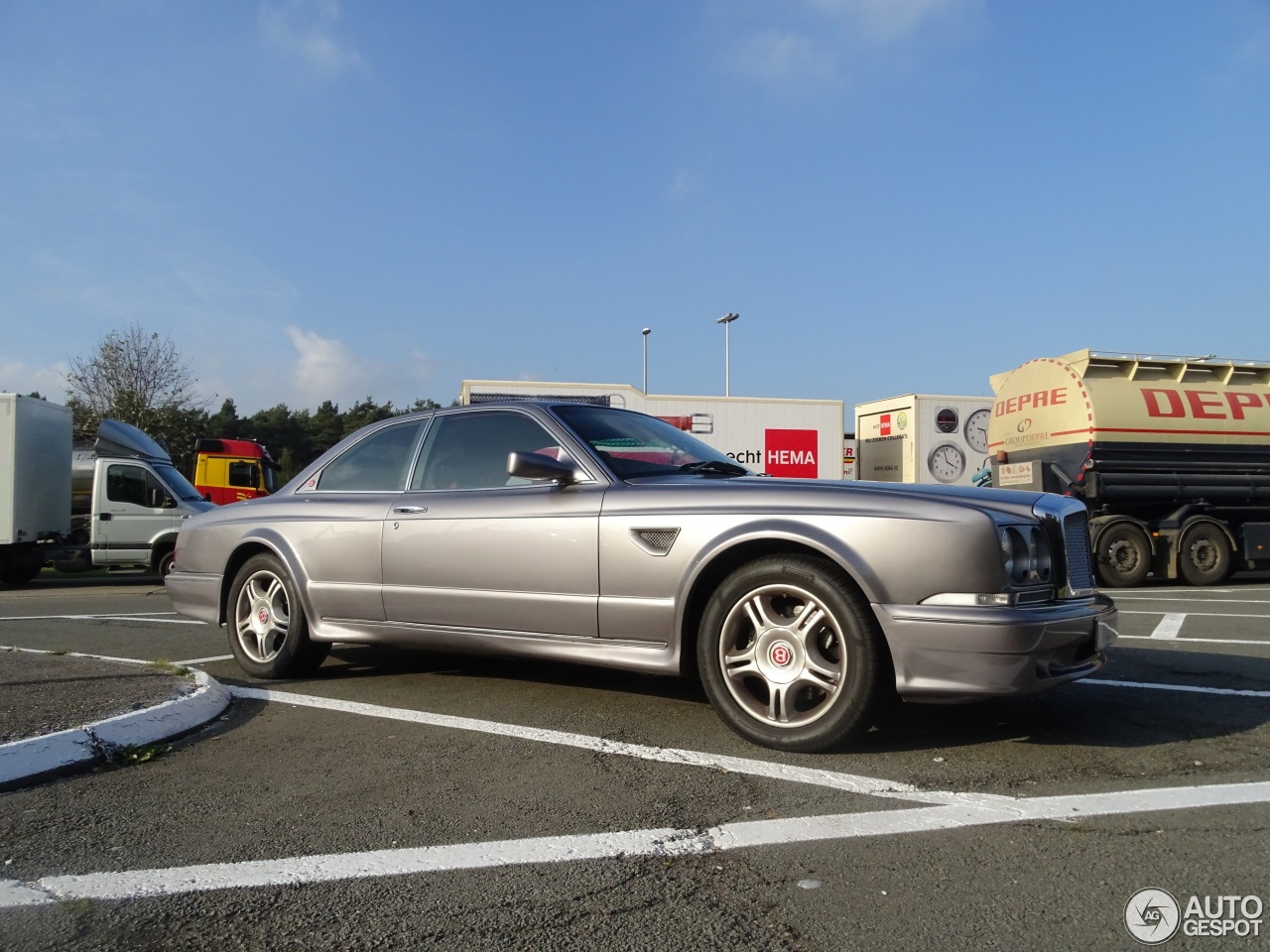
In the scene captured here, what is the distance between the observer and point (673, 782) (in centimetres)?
326

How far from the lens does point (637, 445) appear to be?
A: 15.3ft

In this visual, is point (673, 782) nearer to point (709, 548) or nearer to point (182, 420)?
point (709, 548)

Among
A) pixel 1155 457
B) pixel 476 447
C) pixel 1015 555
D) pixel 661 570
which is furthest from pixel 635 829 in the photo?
pixel 1155 457

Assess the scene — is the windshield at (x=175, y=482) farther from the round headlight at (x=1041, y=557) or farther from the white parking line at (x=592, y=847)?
the round headlight at (x=1041, y=557)

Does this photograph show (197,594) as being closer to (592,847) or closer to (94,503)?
(592,847)

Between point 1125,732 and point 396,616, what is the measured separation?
11.4ft

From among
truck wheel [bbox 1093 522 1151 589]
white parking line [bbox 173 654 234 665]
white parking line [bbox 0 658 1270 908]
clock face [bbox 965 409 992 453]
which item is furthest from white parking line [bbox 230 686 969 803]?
clock face [bbox 965 409 992 453]

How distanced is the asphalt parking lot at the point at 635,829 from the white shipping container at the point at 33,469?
41.9ft

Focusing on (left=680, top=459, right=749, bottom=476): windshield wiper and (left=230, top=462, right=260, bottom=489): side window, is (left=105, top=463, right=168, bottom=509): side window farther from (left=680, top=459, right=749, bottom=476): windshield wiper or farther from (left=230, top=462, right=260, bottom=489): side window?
(left=680, top=459, right=749, bottom=476): windshield wiper

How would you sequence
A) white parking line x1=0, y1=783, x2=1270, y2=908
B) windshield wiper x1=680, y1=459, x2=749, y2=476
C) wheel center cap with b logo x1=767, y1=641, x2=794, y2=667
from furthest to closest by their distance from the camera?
1. windshield wiper x1=680, y1=459, x2=749, y2=476
2. wheel center cap with b logo x1=767, y1=641, x2=794, y2=667
3. white parking line x1=0, y1=783, x2=1270, y2=908

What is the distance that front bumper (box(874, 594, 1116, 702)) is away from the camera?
333cm

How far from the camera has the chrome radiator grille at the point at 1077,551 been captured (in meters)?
3.81

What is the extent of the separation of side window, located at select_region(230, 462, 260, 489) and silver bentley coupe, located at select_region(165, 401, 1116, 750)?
643 inches

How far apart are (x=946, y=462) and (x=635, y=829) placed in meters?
20.8
